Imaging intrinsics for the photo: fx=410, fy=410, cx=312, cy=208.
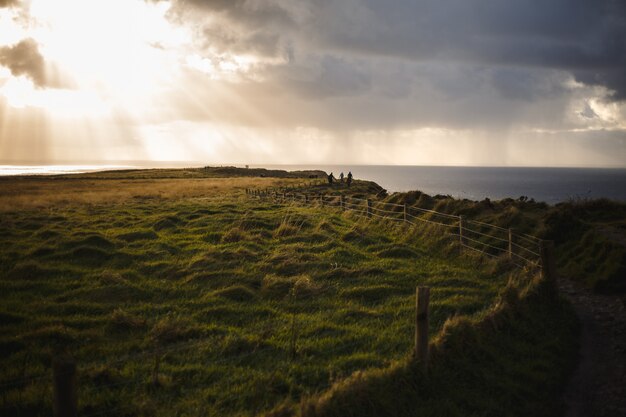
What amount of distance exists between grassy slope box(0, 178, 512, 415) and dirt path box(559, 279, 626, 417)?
2.24m

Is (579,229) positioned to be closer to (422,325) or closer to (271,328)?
(422,325)

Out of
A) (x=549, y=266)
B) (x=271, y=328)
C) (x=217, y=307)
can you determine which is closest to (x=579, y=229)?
(x=549, y=266)

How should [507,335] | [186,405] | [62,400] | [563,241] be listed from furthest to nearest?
[563,241]
[507,335]
[186,405]
[62,400]

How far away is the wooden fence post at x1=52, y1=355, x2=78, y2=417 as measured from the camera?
4359 millimetres

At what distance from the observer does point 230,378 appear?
7000mm

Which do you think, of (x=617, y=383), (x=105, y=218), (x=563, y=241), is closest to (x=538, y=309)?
(x=617, y=383)

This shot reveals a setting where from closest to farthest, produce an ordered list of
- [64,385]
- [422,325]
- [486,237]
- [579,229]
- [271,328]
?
[64,385], [422,325], [271,328], [579,229], [486,237]

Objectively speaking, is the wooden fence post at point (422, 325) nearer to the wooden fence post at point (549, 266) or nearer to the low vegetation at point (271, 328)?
the low vegetation at point (271, 328)

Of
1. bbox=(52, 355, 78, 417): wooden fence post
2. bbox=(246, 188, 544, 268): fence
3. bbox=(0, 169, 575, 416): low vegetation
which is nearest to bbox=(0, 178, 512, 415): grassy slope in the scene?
bbox=(0, 169, 575, 416): low vegetation

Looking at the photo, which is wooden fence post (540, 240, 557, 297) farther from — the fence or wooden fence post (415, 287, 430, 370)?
wooden fence post (415, 287, 430, 370)

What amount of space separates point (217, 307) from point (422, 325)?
570 cm

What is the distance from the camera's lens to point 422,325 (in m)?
6.65

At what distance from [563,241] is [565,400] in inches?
431

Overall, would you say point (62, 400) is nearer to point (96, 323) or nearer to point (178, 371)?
point (178, 371)
